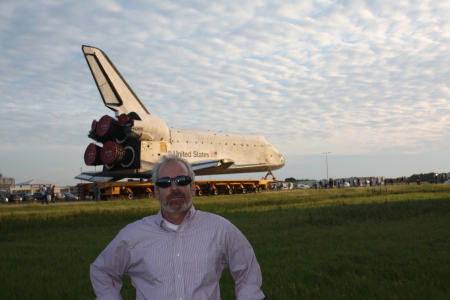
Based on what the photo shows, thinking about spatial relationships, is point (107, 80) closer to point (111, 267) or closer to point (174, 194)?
point (174, 194)

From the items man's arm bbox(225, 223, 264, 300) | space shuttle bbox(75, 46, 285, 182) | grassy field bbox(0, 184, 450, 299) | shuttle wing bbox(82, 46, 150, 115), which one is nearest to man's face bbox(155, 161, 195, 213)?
man's arm bbox(225, 223, 264, 300)

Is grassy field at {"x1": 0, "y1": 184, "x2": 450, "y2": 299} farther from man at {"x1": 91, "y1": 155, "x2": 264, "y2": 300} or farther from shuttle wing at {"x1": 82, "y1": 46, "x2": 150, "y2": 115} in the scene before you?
shuttle wing at {"x1": 82, "y1": 46, "x2": 150, "y2": 115}

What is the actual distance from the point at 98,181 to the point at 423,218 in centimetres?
2257

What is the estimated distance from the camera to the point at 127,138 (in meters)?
27.7

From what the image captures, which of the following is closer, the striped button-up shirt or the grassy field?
the striped button-up shirt

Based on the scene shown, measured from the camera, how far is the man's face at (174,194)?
3254 mm

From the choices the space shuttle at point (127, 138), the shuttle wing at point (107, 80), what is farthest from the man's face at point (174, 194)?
the shuttle wing at point (107, 80)

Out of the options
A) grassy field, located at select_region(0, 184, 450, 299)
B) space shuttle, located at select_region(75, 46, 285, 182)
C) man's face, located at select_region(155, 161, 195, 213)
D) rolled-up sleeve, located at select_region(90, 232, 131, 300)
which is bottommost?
grassy field, located at select_region(0, 184, 450, 299)

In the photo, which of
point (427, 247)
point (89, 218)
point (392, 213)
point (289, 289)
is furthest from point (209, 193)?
point (289, 289)

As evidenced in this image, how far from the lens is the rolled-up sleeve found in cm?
312

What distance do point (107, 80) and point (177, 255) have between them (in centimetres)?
2583

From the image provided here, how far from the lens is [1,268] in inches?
323

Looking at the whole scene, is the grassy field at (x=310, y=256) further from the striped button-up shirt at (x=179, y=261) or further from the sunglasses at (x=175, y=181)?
the sunglasses at (x=175, y=181)

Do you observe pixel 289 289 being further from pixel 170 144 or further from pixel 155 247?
pixel 170 144
